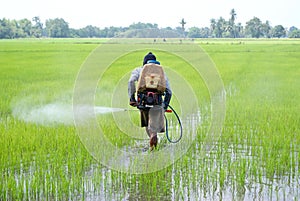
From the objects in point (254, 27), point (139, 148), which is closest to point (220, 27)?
point (254, 27)

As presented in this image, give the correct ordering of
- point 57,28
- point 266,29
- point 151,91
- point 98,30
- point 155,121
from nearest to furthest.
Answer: point 151,91 → point 155,121 → point 98,30 → point 57,28 → point 266,29

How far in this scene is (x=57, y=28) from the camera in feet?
212

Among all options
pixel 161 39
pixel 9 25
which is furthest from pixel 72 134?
pixel 9 25

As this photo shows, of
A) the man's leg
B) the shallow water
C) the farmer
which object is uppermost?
the farmer

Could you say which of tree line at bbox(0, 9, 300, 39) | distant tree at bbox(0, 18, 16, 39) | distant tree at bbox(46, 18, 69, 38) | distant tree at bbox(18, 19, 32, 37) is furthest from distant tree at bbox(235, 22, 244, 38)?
distant tree at bbox(0, 18, 16, 39)

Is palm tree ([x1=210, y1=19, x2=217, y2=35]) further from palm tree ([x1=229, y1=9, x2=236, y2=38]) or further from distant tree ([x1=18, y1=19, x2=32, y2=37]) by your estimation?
distant tree ([x1=18, y1=19, x2=32, y2=37])

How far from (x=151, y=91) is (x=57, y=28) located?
62259 millimetres

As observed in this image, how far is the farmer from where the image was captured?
173 inches

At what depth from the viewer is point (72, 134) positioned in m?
5.39

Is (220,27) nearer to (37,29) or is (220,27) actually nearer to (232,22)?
(232,22)

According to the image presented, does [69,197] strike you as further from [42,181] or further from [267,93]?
[267,93]

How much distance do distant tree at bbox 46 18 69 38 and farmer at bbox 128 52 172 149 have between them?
60628 mm

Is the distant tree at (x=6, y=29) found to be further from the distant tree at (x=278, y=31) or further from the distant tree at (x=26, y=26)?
the distant tree at (x=278, y=31)

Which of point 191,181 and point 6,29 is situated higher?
point 6,29
